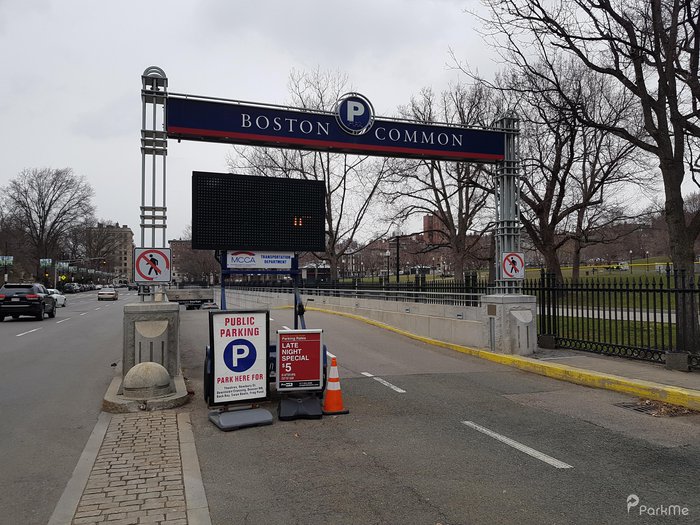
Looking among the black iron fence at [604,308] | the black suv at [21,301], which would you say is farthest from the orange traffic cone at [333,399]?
the black suv at [21,301]

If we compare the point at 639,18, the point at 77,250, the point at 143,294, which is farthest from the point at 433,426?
the point at 77,250

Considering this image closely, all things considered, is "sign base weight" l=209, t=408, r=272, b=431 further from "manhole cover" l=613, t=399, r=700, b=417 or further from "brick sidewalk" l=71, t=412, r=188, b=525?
"manhole cover" l=613, t=399, r=700, b=417

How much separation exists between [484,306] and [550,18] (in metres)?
7.13

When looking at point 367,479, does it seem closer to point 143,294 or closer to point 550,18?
point 143,294

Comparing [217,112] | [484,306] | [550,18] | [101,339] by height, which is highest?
[550,18]

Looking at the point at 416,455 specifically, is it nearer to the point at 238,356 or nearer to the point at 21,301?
the point at 238,356

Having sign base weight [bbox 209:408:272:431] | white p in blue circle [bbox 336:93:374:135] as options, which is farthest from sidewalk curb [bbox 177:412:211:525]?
white p in blue circle [bbox 336:93:374:135]

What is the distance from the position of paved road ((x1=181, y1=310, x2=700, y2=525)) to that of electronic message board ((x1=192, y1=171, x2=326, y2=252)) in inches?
96.0

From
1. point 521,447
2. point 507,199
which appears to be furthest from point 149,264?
point 507,199

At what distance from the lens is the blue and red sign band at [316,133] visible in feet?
34.0

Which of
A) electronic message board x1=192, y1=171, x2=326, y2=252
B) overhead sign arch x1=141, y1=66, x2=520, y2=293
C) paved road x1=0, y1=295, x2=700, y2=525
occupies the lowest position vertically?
paved road x1=0, y1=295, x2=700, y2=525

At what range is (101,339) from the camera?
54.9 feet

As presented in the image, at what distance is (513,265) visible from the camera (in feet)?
40.0

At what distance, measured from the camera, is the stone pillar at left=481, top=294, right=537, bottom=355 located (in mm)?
11789
